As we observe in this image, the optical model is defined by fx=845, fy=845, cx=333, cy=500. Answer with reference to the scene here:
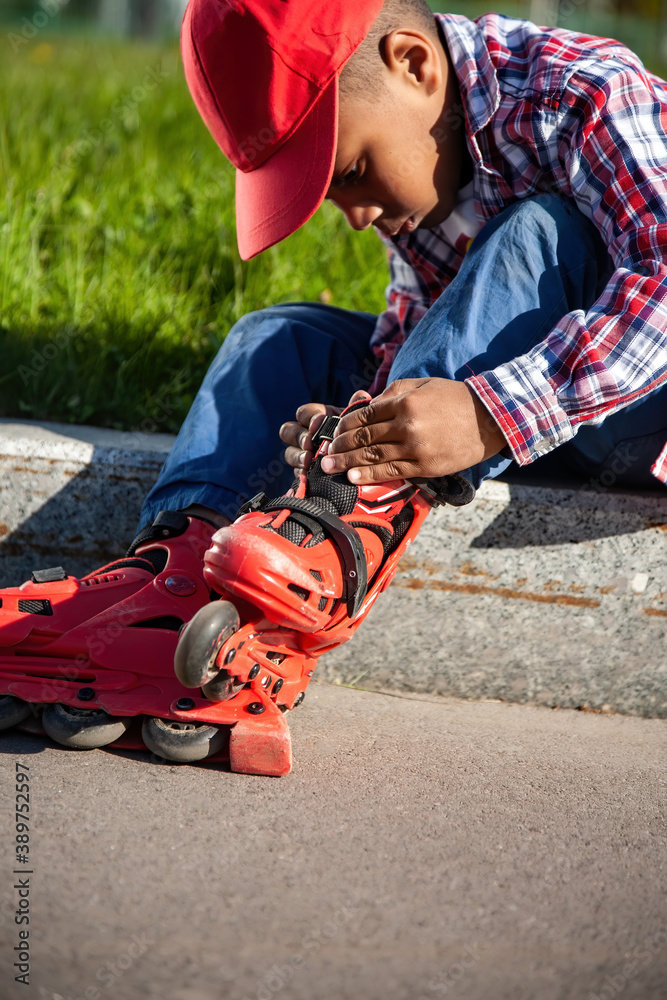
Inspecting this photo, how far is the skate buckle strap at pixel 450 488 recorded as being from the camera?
150 centimetres

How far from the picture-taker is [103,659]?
4.86ft

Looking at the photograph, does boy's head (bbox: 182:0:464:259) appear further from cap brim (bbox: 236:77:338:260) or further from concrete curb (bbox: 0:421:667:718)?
concrete curb (bbox: 0:421:667:718)

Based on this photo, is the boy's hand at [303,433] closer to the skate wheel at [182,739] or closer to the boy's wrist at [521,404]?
the boy's wrist at [521,404]

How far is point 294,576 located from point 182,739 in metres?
0.37

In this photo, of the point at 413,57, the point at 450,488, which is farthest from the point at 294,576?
the point at 413,57

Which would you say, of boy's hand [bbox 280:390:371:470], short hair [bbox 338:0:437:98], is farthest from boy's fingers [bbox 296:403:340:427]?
short hair [bbox 338:0:437:98]

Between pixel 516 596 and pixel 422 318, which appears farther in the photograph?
pixel 516 596

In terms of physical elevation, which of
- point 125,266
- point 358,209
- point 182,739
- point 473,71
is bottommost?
point 182,739

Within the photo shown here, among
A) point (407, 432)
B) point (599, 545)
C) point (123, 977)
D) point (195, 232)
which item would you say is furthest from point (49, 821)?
point (195, 232)

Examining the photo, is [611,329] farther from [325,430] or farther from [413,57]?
[413,57]

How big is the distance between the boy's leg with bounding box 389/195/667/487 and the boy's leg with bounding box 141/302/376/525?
369mm

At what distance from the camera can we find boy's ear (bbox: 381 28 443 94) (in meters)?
1.64

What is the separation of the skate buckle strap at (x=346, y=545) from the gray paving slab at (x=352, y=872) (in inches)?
12.8

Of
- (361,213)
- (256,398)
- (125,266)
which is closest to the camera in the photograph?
(361,213)
